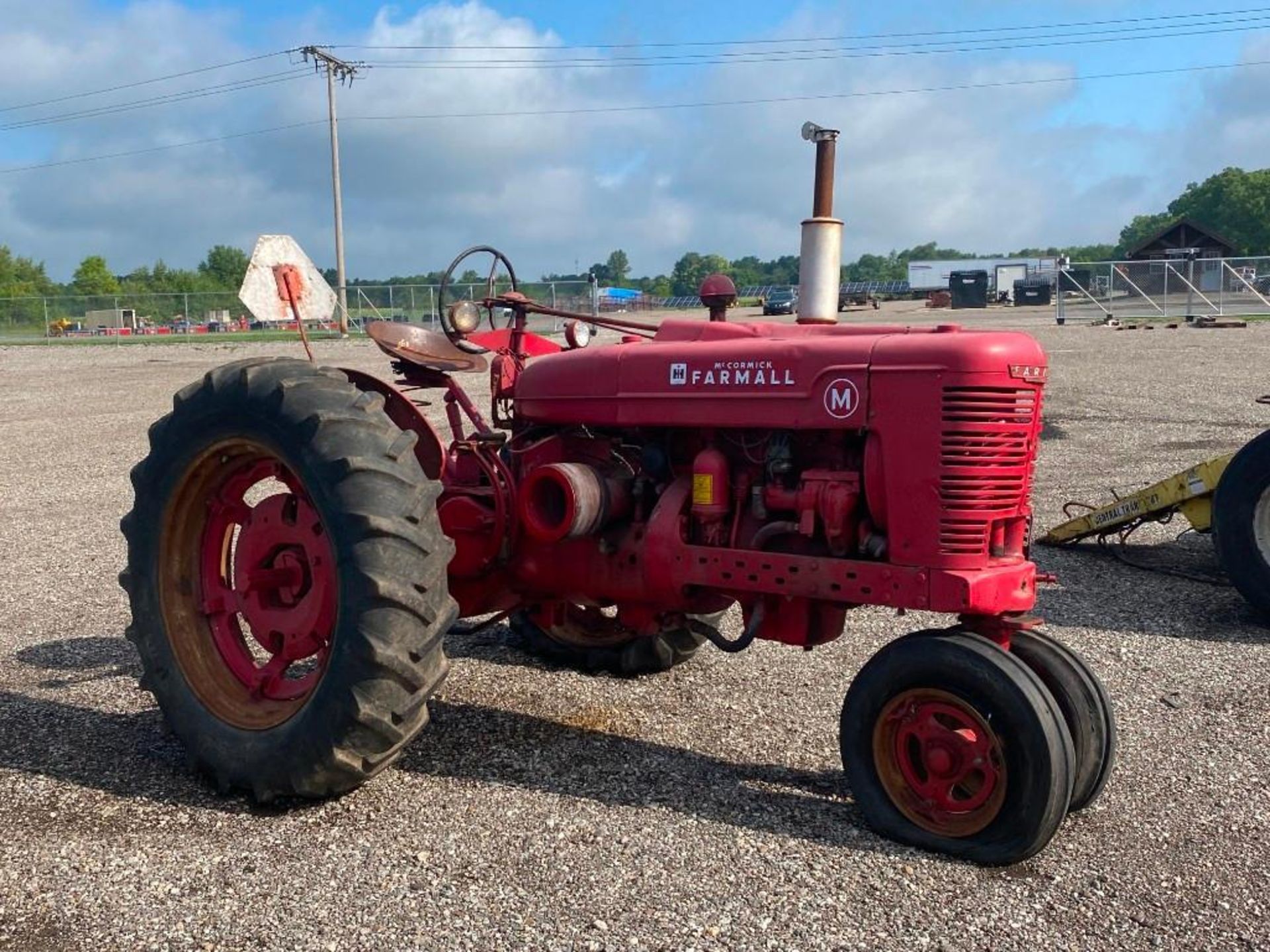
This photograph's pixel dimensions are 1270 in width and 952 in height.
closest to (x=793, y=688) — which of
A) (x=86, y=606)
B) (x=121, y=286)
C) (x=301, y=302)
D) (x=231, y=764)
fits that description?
(x=231, y=764)

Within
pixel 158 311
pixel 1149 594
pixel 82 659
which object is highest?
pixel 158 311

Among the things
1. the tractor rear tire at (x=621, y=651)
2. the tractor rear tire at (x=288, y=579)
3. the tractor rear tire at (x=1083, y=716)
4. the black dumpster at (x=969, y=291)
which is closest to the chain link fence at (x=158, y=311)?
the black dumpster at (x=969, y=291)

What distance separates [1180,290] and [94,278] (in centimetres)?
8190

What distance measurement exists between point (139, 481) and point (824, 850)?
278cm

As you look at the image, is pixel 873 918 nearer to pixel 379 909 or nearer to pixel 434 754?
pixel 379 909

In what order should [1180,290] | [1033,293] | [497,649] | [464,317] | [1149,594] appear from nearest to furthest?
[464,317] < [497,649] < [1149,594] < [1180,290] < [1033,293]

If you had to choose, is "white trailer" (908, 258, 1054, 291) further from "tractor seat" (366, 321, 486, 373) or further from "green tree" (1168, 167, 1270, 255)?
"tractor seat" (366, 321, 486, 373)

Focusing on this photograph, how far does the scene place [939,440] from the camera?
3.60 metres

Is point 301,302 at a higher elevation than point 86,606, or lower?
higher

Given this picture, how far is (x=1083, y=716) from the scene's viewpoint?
3.77 m

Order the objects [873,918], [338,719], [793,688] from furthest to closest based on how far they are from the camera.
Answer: [793,688] → [338,719] → [873,918]

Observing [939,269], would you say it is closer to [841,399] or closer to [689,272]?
[689,272]

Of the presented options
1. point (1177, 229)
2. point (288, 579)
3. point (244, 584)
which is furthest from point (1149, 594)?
point (1177, 229)

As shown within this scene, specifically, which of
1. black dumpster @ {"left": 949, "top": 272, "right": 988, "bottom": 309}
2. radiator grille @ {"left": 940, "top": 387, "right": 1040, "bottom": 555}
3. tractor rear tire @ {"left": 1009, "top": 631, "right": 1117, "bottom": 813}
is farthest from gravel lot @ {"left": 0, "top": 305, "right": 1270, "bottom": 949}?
black dumpster @ {"left": 949, "top": 272, "right": 988, "bottom": 309}
